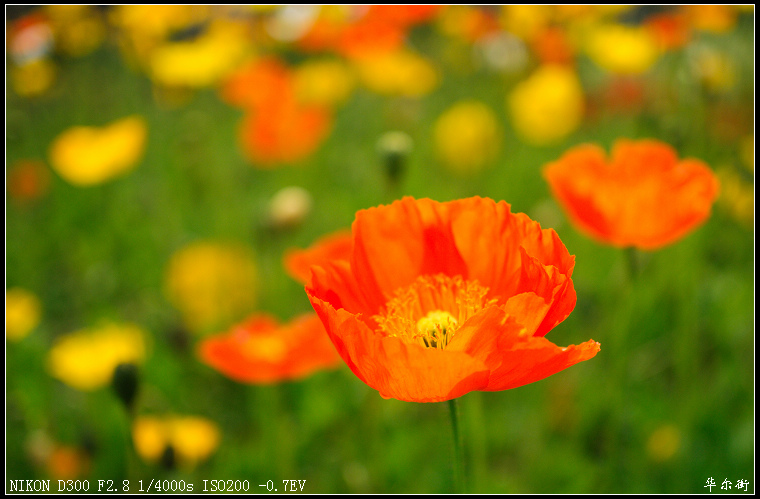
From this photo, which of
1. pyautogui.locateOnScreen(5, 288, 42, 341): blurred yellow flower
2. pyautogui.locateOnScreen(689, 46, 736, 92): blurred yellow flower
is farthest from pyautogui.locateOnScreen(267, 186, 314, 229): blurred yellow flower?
pyautogui.locateOnScreen(689, 46, 736, 92): blurred yellow flower

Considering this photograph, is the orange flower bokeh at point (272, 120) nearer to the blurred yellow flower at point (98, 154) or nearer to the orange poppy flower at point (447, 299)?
the blurred yellow flower at point (98, 154)

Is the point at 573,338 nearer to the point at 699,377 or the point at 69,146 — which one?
the point at 699,377

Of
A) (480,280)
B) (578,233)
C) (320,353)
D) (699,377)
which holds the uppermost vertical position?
(480,280)

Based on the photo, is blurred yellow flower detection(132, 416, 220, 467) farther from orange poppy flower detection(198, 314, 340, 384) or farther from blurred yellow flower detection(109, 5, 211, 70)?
blurred yellow flower detection(109, 5, 211, 70)

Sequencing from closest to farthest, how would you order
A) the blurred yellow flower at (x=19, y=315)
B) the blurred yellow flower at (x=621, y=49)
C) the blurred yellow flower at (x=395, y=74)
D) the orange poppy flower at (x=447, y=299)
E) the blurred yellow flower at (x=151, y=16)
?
the orange poppy flower at (x=447, y=299), the blurred yellow flower at (x=19, y=315), the blurred yellow flower at (x=151, y=16), the blurred yellow flower at (x=621, y=49), the blurred yellow flower at (x=395, y=74)

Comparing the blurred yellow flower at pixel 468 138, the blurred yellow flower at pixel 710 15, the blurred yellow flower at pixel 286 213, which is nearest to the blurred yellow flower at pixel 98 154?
the blurred yellow flower at pixel 286 213

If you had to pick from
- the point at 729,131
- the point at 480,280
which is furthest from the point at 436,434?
the point at 729,131

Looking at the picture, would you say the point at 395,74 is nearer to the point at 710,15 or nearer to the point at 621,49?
the point at 621,49
